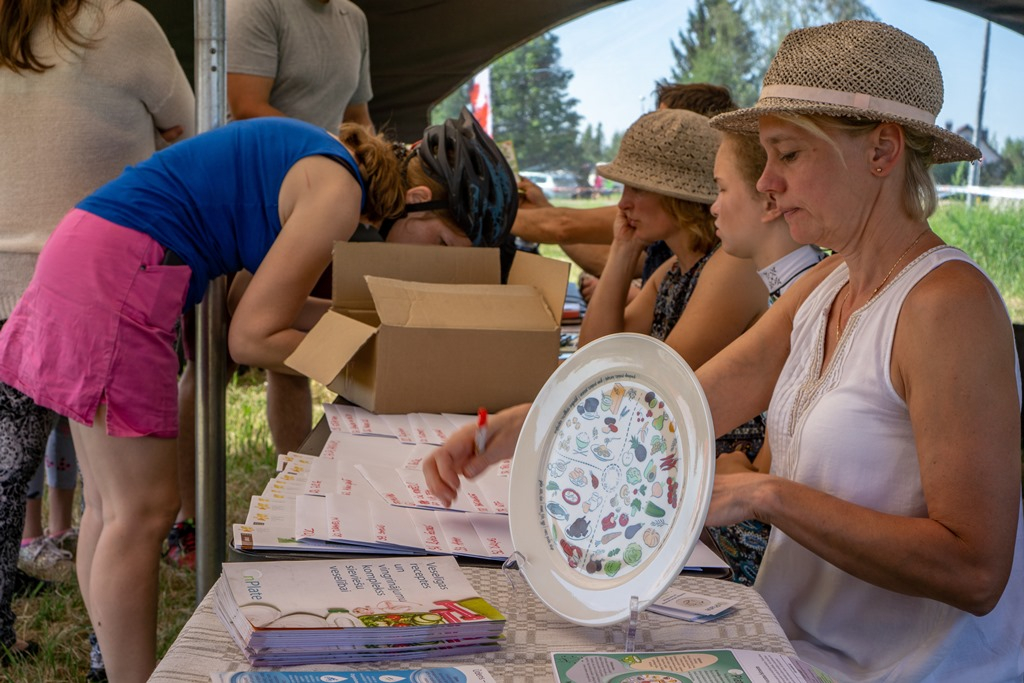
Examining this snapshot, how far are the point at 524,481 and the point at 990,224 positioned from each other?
4046 millimetres

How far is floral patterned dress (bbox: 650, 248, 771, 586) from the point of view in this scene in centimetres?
176

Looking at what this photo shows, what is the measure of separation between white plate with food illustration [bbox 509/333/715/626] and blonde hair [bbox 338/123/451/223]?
1.11 meters

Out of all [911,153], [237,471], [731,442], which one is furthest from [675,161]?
[237,471]

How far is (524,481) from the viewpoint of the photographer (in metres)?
1.10

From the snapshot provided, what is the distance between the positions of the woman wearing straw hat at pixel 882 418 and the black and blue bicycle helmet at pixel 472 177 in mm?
804

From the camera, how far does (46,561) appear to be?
3.10m

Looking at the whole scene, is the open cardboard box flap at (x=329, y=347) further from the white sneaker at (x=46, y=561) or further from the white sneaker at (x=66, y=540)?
the white sneaker at (x=66, y=540)

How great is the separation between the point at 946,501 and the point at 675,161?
143 cm

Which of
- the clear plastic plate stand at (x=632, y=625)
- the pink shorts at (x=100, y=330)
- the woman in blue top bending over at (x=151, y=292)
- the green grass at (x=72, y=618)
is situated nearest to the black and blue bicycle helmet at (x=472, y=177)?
the woman in blue top bending over at (x=151, y=292)

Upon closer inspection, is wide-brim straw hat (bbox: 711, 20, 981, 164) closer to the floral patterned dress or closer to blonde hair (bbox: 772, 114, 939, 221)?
blonde hair (bbox: 772, 114, 939, 221)

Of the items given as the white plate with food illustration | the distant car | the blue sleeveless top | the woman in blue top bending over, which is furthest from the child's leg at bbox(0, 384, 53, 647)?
the distant car

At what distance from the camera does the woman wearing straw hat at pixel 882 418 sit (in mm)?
1128

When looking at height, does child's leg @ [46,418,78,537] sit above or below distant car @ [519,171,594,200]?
below

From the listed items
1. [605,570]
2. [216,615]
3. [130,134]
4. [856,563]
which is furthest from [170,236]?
[856,563]
